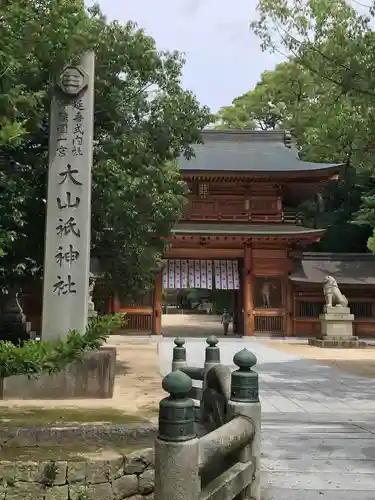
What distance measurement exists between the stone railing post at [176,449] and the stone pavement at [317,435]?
1768 millimetres

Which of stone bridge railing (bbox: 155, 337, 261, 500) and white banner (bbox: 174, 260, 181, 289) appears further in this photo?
white banner (bbox: 174, 260, 181, 289)

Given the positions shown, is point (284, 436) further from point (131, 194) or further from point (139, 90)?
point (139, 90)

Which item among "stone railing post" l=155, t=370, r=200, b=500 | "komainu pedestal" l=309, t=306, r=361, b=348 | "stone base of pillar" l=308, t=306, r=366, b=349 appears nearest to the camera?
"stone railing post" l=155, t=370, r=200, b=500

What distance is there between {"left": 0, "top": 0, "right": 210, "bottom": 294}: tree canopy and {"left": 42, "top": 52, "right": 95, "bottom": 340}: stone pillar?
34cm

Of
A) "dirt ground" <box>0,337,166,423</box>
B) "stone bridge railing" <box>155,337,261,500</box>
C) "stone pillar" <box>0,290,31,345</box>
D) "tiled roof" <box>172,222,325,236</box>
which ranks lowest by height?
"dirt ground" <box>0,337,166,423</box>

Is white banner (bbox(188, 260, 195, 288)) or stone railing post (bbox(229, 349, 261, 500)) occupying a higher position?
white banner (bbox(188, 260, 195, 288))

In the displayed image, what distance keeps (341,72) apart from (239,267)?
14697 millimetres

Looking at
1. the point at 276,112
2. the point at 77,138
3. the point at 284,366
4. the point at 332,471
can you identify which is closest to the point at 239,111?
the point at 276,112

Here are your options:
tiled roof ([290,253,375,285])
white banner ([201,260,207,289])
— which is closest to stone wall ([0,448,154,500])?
tiled roof ([290,253,375,285])

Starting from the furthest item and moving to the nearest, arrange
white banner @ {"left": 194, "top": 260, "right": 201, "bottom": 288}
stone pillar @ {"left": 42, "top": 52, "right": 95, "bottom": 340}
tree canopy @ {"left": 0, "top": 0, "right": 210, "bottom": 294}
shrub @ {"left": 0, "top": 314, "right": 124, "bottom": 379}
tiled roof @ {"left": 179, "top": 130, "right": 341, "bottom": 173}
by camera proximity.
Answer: tiled roof @ {"left": 179, "top": 130, "right": 341, "bottom": 173}
white banner @ {"left": 194, "top": 260, "right": 201, "bottom": 288}
tree canopy @ {"left": 0, "top": 0, "right": 210, "bottom": 294}
stone pillar @ {"left": 42, "top": 52, "right": 95, "bottom": 340}
shrub @ {"left": 0, "top": 314, "right": 124, "bottom": 379}

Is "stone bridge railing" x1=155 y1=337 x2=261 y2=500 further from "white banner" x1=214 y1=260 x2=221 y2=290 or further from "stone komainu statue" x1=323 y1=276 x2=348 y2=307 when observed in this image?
"white banner" x1=214 y1=260 x2=221 y2=290

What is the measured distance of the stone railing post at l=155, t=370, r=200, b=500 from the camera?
2609mm

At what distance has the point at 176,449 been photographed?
2.61 meters

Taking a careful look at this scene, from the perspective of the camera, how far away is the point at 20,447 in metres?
4.19
